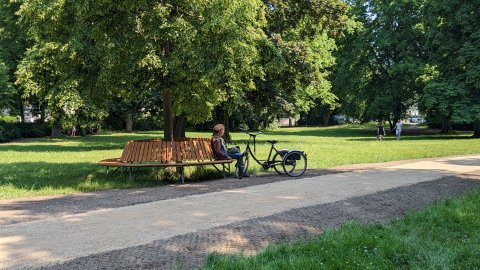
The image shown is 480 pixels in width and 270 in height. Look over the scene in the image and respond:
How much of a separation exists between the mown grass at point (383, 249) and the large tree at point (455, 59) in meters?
26.8

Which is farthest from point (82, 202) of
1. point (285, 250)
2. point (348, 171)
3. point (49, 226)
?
point (348, 171)

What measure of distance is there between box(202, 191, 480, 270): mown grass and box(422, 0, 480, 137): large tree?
26.8 metres

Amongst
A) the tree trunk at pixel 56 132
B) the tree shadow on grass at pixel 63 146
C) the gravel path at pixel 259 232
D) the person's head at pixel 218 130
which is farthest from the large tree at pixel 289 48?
the tree trunk at pixel 56 132

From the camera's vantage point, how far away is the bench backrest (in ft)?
35.6

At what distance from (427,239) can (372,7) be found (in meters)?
42.8

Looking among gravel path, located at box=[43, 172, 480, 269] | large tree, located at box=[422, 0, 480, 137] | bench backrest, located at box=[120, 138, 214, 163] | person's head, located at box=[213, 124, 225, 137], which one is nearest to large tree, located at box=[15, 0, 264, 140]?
person's head, located at box=[213, 124, 225, 137]

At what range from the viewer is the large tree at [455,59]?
30094mm

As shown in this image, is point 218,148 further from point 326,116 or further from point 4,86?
point 326,116

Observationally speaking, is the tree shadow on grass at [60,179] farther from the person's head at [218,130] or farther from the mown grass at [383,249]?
the mown grass at [383,249]

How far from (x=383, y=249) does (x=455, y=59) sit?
99.3 ft

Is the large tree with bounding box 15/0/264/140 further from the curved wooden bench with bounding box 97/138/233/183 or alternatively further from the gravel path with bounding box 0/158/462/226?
the gravel path with bounding box 0/158/462/226

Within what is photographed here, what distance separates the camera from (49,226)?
6.23 meters

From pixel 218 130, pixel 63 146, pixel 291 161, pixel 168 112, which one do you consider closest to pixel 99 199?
pixel 218 130

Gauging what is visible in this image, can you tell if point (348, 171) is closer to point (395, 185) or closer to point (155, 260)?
point (395, 185)
